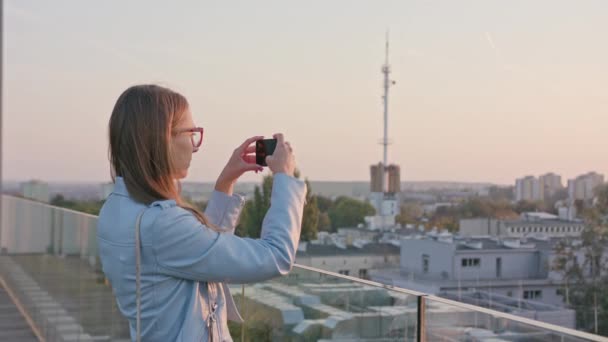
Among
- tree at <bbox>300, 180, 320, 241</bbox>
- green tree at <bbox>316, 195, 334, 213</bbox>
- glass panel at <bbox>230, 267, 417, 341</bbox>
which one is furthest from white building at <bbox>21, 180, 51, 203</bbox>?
green tree at <bbox>316, 195, 334, 213</bbox>

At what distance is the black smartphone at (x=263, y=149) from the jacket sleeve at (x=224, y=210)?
0.42 feet

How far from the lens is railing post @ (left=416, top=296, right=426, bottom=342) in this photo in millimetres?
1528

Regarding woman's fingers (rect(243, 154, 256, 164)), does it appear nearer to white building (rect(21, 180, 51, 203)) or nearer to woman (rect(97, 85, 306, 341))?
woman (rect(97, 85, 306, 341))

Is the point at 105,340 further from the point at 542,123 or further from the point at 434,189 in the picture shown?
the point at 542,123

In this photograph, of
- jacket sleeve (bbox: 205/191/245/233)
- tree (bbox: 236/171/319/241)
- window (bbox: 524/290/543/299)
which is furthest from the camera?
window (bbox: 524/290/543/299)

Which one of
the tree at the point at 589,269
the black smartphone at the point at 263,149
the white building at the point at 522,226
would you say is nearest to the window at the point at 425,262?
the tree at the point at 589,269

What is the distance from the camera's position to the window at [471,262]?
36.9 metres

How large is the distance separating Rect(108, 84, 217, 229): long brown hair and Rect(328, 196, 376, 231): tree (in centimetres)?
4907

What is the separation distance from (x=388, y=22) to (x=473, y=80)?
7573mm

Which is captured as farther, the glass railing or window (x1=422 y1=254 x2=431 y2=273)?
window (x1=422 y1=254 x2=431 y2=273)

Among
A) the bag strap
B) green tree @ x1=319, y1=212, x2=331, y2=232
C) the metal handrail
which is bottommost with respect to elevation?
→ green tree @ x1=319, y1=212, x2=331, y2=232

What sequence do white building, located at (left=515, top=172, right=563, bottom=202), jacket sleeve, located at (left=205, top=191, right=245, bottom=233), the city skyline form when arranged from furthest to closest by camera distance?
white building, located at (left=515, top=172, right=563, bottom=202)
the city skyline
jacket sleeve, located at (left=205, top=191, right=245, bottom=233)

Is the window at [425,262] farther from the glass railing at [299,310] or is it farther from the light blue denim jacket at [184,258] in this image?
the light blue denim jacket at [184,258]

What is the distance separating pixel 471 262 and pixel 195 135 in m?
37.5
